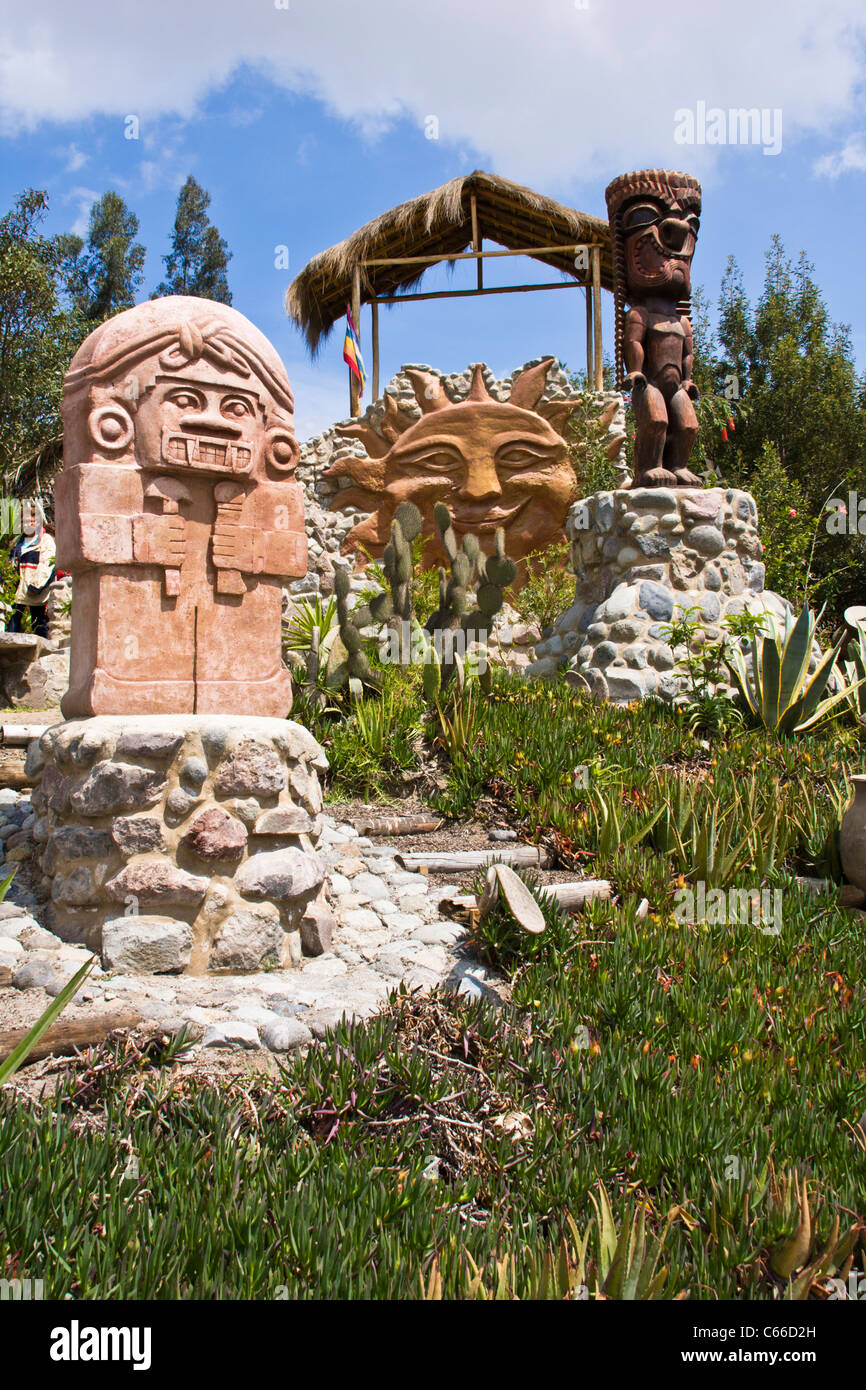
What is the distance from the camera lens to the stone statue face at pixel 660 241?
7859mm

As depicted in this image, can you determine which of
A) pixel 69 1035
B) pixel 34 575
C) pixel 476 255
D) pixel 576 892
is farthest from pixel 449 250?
pixel 69 1035

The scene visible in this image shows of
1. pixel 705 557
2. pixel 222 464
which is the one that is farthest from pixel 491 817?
pixel 705 557

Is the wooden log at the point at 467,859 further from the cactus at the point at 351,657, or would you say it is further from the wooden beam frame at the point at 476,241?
the wooden beam frame at the point at 476,241

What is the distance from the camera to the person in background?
9.68m

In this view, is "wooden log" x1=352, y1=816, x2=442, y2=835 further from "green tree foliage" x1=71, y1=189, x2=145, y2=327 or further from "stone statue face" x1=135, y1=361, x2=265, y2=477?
"green tree foliage" x1=71, y1=189, x2=145, y2=327

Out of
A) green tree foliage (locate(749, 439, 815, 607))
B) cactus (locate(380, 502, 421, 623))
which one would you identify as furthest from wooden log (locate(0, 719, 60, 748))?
green tree foliage (locate(749, 439, 815, 607))

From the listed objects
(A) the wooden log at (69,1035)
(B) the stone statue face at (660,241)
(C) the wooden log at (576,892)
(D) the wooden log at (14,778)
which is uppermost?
(B) the stone statue face at (660,241)

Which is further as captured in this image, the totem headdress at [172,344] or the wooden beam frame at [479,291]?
the wooden beam frame at [479,291]

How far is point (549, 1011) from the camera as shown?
3215mm

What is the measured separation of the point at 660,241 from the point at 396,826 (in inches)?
219

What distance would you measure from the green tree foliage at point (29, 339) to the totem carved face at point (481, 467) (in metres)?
5.90

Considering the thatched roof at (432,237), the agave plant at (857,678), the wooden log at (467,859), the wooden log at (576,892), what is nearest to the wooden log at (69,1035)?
the wooden log at (576,892)

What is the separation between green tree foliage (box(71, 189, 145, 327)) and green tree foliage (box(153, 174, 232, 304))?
140 cm
